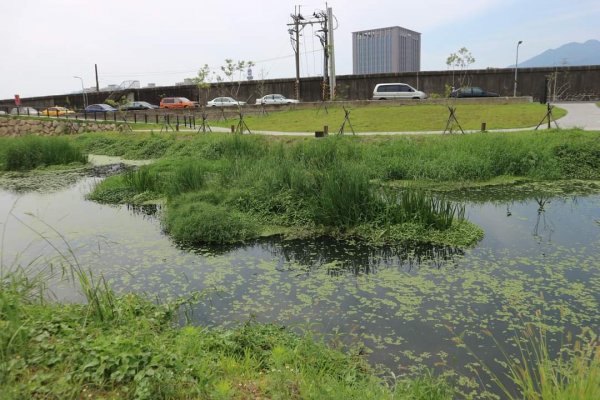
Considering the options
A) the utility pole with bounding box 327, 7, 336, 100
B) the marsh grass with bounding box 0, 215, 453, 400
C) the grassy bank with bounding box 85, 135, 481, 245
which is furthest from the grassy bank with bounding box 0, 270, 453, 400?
the utility pole with bounding box 327, 7, 336, 100

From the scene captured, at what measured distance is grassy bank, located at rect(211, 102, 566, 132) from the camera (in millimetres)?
Answer: 16317

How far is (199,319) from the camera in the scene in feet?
15.4

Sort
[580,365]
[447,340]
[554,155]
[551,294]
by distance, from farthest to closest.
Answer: [554,155] → [551,294] → [447,340] → [580,365]

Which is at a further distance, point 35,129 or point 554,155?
point 35,129

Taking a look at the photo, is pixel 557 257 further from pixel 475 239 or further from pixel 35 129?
pixel 35 129

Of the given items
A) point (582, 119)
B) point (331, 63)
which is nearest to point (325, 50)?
point (331, 63)

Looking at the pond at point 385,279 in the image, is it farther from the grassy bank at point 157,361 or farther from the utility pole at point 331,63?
the utility pole at point 331,63

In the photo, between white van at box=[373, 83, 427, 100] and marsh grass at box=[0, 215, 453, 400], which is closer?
marsh grass at box=[0, 215, 453, 400]

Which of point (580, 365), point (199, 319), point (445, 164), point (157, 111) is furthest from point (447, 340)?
point (157, 111)

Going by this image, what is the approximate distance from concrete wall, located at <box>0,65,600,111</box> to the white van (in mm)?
1283

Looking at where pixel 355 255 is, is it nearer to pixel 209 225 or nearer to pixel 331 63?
pixel 209 225

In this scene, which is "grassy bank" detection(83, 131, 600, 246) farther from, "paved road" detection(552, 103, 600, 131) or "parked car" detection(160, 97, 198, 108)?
"parked car" detection(160, 97, 198, 108)

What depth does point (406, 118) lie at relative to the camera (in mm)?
18516

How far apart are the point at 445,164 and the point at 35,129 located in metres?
22.4
